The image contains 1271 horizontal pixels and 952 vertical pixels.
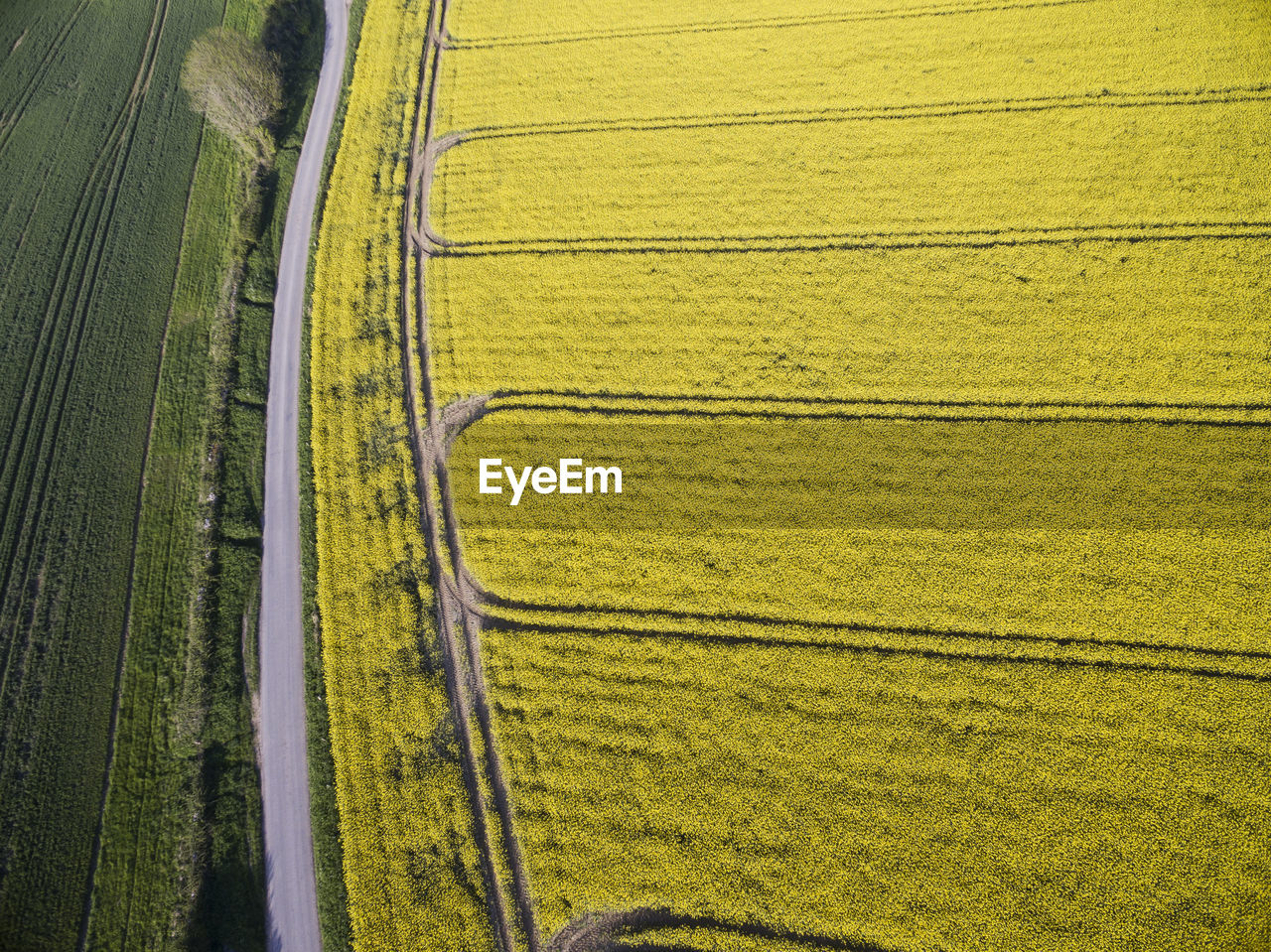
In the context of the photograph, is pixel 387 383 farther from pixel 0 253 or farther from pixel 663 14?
pixel 663 14

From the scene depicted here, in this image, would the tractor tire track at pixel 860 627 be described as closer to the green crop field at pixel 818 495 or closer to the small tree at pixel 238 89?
the green crop field at pixel 818 495

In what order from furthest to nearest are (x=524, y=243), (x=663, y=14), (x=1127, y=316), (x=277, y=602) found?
(x=663, y=14) → (x=524, y=243) → (x=1127, y=316) → (x=277, y=602)

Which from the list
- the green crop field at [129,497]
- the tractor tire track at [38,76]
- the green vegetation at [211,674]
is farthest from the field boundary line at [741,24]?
the tractor tire track at [38,76]

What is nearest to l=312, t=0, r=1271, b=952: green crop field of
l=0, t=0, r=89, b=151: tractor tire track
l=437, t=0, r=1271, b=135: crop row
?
l=437, t=0, r=1271, b=135: crop row

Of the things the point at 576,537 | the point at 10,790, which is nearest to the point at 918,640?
the point at 576,537

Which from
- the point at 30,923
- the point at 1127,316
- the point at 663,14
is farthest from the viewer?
the point at 663,14

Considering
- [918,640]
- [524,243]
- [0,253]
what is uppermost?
[0,253]

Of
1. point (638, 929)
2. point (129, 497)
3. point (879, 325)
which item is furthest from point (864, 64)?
point (129, 497)
